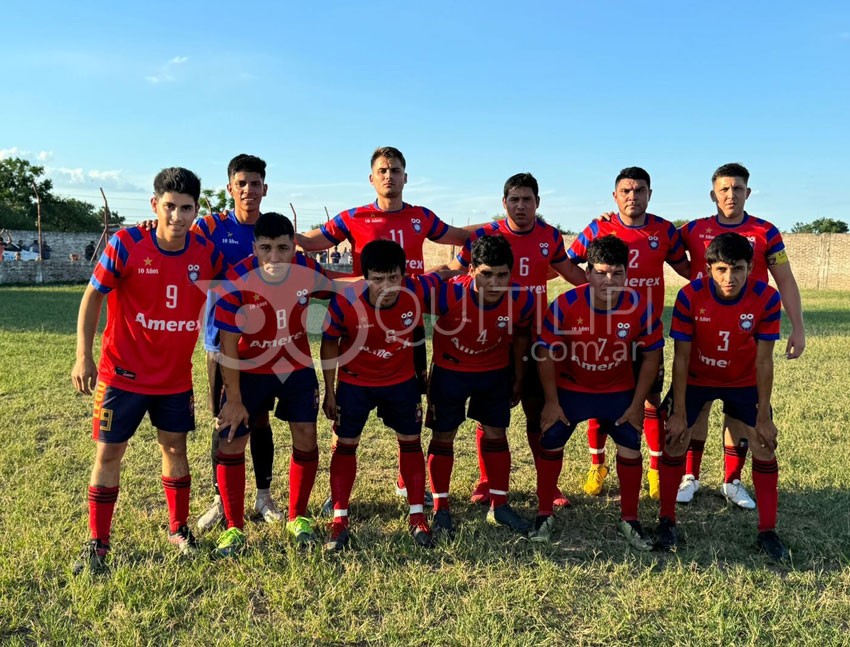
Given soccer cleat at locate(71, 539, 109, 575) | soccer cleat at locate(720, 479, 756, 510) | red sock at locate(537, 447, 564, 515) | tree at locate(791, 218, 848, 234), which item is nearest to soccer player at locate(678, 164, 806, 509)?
soccer cleat at locate(720, 479, 756, 510)

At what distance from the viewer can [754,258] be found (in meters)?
4.05

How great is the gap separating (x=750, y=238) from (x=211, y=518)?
3934 millimetres

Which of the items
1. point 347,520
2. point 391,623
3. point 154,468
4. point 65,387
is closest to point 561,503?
point 347,520

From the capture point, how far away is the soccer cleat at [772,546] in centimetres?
336

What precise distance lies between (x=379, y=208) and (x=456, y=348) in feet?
3.72

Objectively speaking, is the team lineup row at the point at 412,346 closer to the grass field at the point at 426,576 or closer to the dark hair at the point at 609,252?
the dark hair at the point at 609,252

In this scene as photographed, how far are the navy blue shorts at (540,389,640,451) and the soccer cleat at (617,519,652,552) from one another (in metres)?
0.45

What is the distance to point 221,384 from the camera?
382 centimetres

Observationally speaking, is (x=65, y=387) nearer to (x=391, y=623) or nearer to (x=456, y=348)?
(x=456, y=348)

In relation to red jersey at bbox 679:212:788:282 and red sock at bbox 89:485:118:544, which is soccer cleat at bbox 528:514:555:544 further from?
red sock at bbox 89:485:118:544

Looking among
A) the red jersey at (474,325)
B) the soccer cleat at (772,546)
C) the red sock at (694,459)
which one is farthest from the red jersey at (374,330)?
the soccer cleat at (772,546)

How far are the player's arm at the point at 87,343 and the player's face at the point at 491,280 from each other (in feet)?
6.88

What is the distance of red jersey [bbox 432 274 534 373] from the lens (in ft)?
12.3

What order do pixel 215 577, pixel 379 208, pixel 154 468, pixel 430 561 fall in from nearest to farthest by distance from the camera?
pixel 215 577, pixel 430 561, pixel 379 208, pixel 154 468
